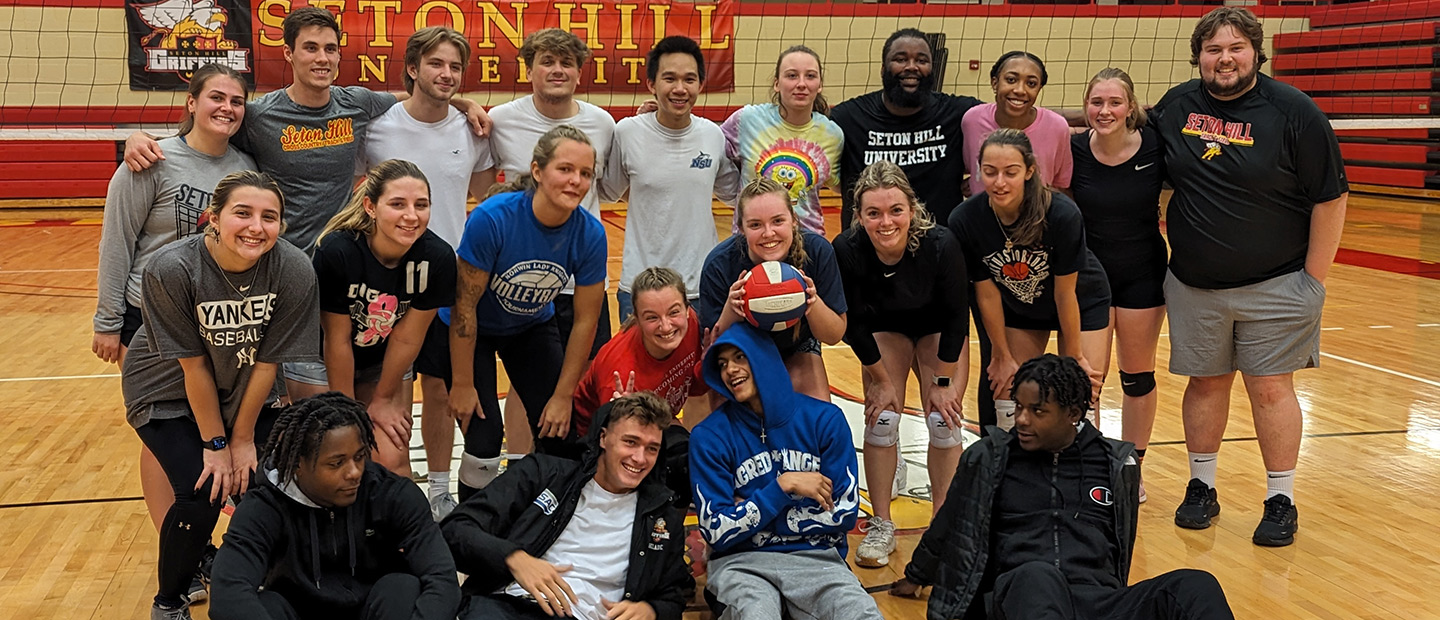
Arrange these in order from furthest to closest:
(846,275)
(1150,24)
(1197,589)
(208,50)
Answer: (1150,24), (208,50), (846,275), (1197,589)

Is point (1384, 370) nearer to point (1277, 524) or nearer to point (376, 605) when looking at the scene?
point (1277, 524)

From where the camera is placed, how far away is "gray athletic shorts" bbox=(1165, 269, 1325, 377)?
13.8 ft

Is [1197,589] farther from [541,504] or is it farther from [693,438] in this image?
[541,504]

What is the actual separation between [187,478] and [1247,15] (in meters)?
3.80

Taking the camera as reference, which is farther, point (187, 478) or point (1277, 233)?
point (1277, 233)

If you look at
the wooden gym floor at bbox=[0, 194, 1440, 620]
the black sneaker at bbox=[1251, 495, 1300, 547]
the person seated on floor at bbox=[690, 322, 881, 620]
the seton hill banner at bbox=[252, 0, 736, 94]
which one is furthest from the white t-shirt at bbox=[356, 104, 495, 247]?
the seton hill banner at bbox=[252, 0, 736, 94]

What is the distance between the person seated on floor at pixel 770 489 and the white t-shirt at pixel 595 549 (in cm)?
25

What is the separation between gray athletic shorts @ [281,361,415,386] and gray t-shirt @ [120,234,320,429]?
44 cm

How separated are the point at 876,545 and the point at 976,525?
722mm

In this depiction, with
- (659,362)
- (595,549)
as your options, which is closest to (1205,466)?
(659,362)

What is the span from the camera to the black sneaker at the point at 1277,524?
13.7ft

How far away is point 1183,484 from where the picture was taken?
4883 millimetres

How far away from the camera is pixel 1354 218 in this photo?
14586mm

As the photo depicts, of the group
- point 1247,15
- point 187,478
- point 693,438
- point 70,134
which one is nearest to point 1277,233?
point 1247,15
